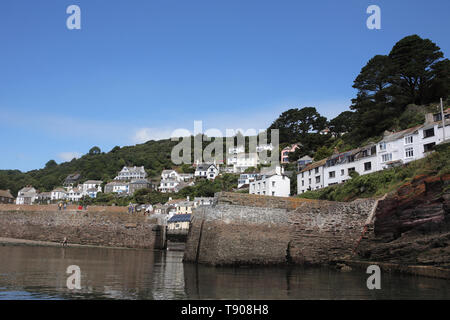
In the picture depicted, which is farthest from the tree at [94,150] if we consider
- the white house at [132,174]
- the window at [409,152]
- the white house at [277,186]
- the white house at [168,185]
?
the window at [409,152]

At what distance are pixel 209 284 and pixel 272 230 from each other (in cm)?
674

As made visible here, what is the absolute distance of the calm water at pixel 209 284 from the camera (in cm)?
1111

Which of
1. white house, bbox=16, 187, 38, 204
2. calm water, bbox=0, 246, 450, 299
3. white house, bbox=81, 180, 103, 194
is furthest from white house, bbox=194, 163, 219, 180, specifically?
calm water, bbox=0, 246, 450, 299

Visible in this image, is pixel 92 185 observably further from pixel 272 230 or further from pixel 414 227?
pixel 414 227

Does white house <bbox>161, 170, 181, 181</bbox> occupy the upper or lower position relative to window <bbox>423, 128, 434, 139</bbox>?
upper

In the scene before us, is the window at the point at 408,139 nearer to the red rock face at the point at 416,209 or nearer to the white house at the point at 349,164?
the white house at the point at 349,164

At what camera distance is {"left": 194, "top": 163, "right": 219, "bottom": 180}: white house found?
376 ft

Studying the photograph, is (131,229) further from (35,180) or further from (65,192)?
(35,180)

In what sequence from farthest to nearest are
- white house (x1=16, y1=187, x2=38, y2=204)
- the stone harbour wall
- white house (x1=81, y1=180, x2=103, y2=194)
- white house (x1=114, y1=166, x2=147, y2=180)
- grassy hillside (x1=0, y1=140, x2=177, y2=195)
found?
grassy hillside (x1=0, y1=140, x2=177, y2=195) → white house (x1=114, y1=166, x2=147, y2=180) → white house (x1=81, y1=180, x2=103, y2=194) → white house (x1=16, y1=187, x2=38, y2=204) → the stone harbour wall

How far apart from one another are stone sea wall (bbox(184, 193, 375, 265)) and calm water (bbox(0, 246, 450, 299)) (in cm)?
116

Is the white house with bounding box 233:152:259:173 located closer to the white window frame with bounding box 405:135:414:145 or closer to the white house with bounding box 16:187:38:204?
the white house with bounding box 16:187:38:204

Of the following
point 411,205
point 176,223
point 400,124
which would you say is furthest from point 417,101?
point 176,223

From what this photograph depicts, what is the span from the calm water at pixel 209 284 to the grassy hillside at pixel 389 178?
31.8 ft
